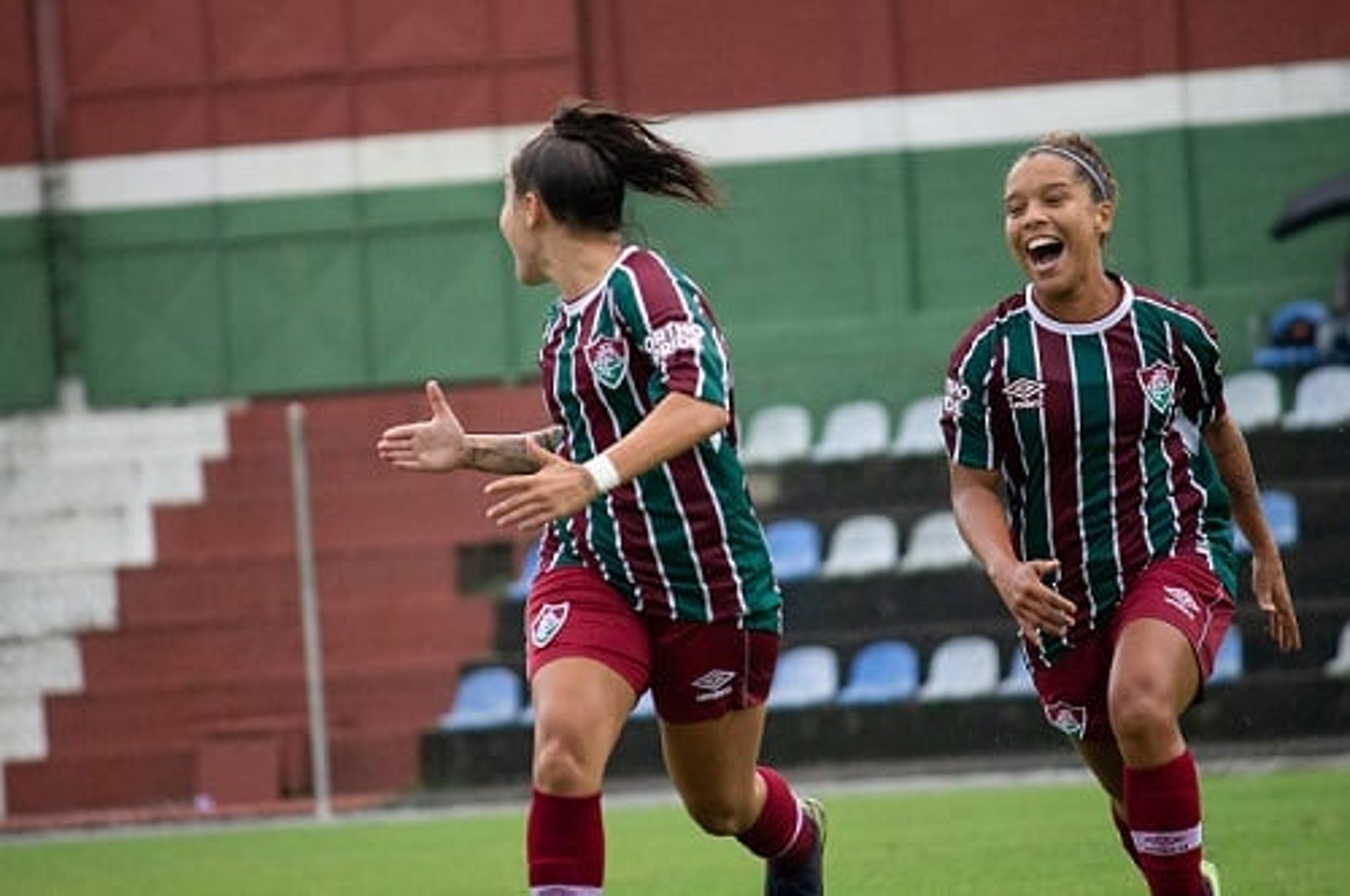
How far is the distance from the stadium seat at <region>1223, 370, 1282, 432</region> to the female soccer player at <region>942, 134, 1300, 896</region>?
31.5ft

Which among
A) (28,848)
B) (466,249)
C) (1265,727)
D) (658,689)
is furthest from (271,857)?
(466,249)

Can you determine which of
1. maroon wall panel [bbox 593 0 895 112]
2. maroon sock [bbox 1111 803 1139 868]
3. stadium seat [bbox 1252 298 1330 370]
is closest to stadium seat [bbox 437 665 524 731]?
stadium seat [bbox 1252 298 1330 370]

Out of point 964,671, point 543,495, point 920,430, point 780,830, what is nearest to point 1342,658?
point 964,671

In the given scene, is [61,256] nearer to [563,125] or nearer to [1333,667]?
[1333,667]

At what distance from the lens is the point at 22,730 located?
57.5 ft

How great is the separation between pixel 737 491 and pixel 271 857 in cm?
644

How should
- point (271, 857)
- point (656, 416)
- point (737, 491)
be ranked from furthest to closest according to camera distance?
point (271, 857), point (737, 491), point (656, 416)

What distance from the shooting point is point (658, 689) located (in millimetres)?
Answer: 7117

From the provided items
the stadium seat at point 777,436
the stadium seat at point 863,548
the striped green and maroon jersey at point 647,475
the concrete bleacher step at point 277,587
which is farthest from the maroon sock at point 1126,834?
the concrete bleacher step at point 277,587

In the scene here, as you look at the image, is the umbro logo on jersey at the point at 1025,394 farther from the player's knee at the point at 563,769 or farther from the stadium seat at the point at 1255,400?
the stadium seat at the point at 1255,400

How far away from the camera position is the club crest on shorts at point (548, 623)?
6.95m

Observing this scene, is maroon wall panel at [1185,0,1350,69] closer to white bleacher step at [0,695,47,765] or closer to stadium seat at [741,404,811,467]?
stadium seat at [741,404,811,467]

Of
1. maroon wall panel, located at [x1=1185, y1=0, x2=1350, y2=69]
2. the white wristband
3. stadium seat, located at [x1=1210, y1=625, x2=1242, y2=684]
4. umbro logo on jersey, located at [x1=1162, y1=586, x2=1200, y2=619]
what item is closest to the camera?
the white wristband

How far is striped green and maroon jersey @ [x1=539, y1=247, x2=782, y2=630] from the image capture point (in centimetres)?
693
